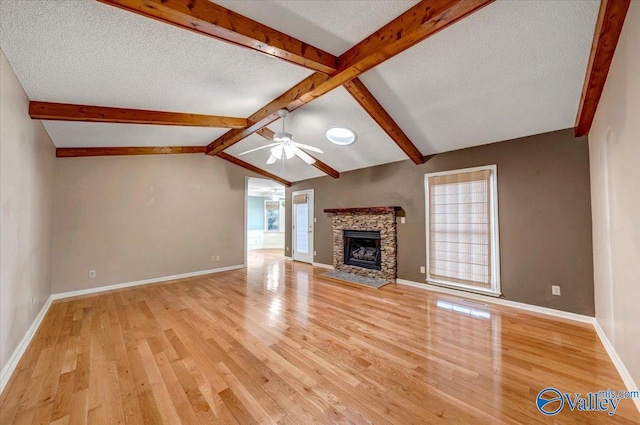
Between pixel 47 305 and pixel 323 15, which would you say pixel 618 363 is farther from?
pixel 47 305

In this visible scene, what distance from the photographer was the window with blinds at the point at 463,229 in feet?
12.6

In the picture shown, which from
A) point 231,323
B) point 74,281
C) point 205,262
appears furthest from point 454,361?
point 74,281

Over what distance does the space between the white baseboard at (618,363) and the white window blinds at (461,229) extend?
1.20 meters

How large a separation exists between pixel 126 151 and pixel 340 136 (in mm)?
4093

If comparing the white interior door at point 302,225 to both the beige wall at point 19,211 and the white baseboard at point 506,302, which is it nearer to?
the white baseboard at point 506,302

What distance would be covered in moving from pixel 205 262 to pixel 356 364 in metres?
4.74

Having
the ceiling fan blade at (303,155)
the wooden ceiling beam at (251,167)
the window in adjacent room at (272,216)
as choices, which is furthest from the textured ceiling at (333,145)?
the window in adjacent room at (272,216)

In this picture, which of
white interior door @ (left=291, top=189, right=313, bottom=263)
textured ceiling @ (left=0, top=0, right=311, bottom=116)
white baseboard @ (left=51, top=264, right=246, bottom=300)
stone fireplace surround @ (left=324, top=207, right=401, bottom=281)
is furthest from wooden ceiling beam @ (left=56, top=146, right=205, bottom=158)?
stone fireplace surround @ (left=324, top=207, right=401, bottom=281)

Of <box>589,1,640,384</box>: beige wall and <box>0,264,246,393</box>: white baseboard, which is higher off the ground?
<box>589,1,640,384</box>: beige wall

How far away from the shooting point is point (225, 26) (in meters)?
1.90

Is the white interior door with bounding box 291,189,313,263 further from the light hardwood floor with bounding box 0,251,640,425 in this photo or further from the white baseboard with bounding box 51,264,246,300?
the light hardwood floor with bounding box 0,251,640,425

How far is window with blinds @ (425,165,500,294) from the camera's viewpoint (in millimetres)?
3855
